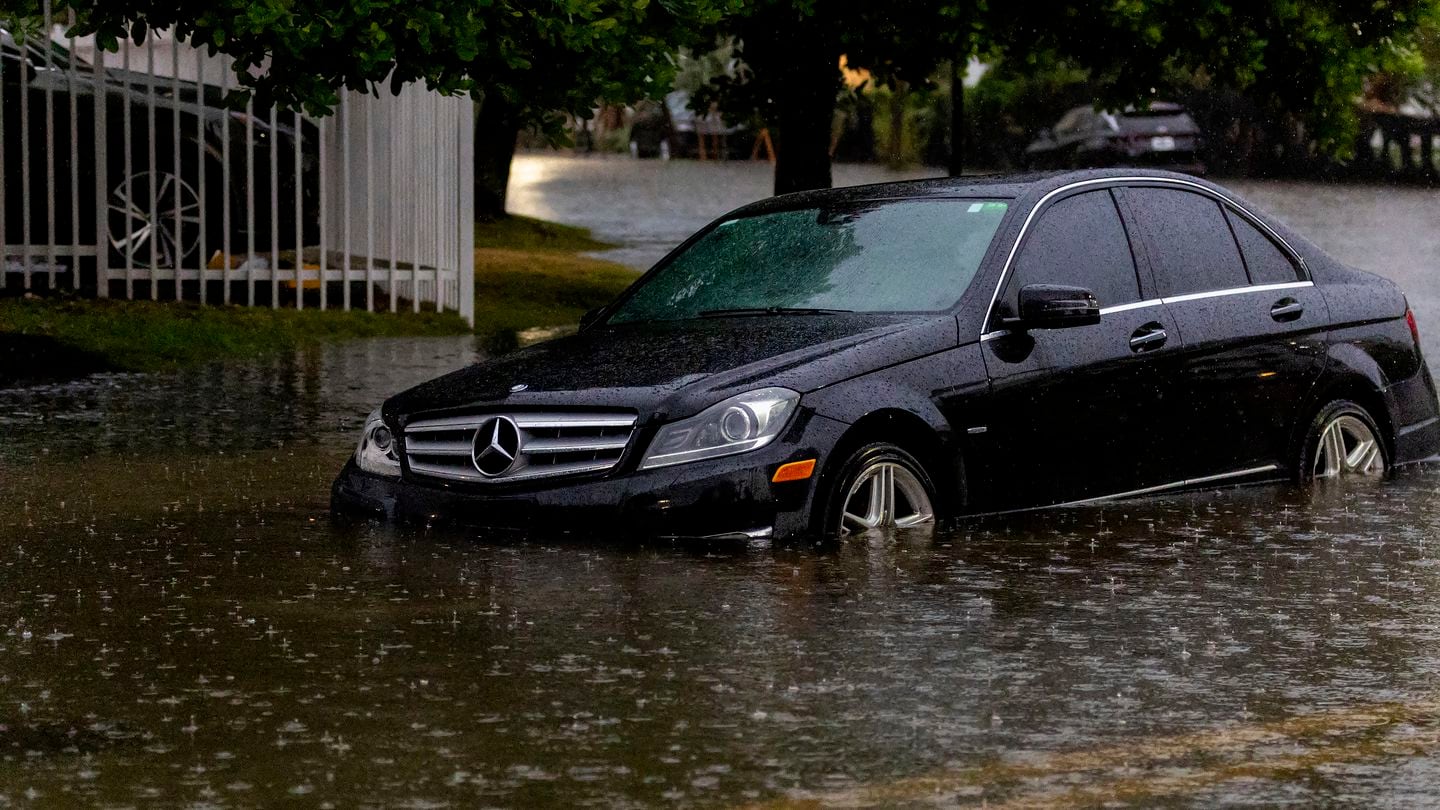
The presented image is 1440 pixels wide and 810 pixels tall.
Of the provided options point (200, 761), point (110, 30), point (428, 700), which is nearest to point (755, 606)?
point (428, 700)

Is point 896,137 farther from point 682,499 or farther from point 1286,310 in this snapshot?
point 682,499

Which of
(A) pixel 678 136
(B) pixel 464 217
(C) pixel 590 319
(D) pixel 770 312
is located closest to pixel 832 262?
(D) pixel 770 312

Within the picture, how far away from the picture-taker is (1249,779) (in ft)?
18.5

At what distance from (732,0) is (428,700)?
834 centimetres

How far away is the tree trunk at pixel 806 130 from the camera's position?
20.0 meters

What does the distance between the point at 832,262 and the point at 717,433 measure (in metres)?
1.56

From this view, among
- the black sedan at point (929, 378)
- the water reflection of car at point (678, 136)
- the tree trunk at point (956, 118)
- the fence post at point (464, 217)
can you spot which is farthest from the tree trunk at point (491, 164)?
the water reflection of car at point (678, 136)

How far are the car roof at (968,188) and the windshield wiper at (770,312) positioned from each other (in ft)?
2.72

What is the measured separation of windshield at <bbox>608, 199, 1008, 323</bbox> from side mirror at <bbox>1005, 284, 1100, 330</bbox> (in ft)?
0.82

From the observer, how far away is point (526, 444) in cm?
872

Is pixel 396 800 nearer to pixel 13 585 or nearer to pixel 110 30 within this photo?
pixel 13 585

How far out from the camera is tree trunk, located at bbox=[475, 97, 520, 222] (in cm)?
A: 3147

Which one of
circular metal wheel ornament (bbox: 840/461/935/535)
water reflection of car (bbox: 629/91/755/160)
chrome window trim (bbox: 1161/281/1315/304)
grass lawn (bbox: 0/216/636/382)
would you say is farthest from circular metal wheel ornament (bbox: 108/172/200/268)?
water reflection of car (bbox: 629/91/755/160)

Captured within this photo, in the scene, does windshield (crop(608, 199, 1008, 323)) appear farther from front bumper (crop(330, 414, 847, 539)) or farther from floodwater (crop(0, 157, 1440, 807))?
front bumper (crop(330, 414, 847, 539))
